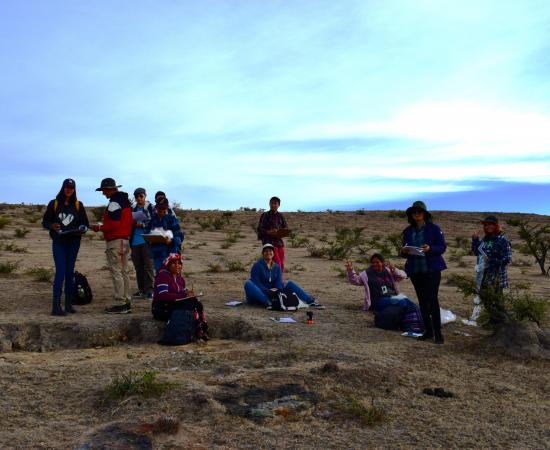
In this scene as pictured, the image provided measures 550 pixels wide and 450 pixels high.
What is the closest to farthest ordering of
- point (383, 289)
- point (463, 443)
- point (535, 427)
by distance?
point (463, 443)
point (535, 427)
point (383, 289)

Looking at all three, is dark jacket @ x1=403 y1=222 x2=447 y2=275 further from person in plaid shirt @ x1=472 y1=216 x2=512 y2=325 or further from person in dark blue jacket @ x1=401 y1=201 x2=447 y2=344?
person in plaid shirt @ x1=472 y1=216 x2=512 y2=325

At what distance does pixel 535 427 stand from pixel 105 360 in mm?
4071

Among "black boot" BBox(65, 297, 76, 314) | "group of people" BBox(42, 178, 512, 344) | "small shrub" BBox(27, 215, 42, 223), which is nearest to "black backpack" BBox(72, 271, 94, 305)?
"group of people" BBox(42, 178, 512, 344)

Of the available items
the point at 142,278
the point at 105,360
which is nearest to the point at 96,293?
the point at 142,278

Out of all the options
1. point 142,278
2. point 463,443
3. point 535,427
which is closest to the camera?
point 463,443

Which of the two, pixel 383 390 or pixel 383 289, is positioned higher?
pixel 383 289

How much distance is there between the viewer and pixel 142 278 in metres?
9.25

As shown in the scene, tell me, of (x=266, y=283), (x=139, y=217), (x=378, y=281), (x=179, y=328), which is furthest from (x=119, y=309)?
(x=378, y=281)

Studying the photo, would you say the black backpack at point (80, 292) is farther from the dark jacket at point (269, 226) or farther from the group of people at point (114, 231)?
the dark jacket at point (269, 226)

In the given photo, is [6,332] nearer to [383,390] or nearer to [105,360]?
[105,360]

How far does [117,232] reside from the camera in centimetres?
778

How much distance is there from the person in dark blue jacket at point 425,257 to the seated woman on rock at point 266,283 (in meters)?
2.21

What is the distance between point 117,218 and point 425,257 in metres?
4.12

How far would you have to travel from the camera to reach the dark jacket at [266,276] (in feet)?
28.5
